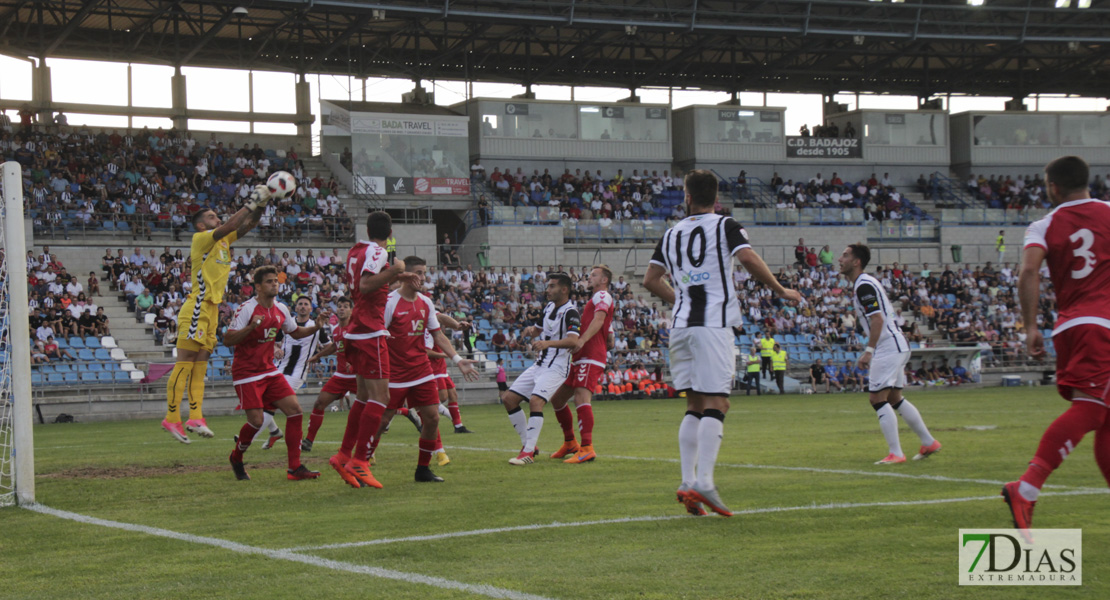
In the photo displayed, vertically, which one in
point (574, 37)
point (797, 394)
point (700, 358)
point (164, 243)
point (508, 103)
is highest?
point (574, 37)

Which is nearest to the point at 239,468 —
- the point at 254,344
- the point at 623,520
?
the point at 254,344

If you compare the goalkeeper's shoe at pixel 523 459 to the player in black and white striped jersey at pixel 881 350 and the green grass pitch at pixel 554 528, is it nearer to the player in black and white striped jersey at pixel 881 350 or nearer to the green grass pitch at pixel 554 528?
the green grass pitch at pixel 554 528

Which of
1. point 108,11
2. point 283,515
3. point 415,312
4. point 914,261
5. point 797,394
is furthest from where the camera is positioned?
point 914,261

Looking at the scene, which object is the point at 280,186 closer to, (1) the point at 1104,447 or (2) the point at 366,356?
(2) the point at 366,356

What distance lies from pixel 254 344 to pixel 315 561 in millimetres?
5048

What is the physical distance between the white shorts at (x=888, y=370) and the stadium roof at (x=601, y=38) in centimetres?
3076

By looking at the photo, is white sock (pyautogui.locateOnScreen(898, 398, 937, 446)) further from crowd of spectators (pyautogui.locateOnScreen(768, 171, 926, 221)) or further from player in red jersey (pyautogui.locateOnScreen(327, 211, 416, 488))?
crowd of spectators (pyautogui.locateOnScreen(768, 171, 926, 221))

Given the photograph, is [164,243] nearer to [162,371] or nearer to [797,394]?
[162,371]

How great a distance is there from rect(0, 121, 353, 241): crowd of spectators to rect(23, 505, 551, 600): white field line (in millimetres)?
26380

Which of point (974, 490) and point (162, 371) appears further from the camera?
point (162, 371)

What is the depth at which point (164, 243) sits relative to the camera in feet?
114

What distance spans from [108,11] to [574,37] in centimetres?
1959

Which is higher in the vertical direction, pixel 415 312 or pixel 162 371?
pixel 415 312

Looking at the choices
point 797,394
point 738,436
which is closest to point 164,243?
point 797,394
